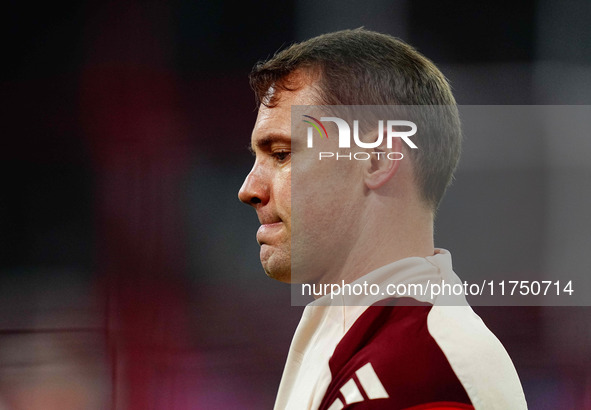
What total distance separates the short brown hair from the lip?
0.72 ft

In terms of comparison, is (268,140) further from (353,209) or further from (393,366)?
(393,366)

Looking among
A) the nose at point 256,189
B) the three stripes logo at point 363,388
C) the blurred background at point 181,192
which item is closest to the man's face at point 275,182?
the nose at point 256,189

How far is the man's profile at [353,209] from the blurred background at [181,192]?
1.92 ft

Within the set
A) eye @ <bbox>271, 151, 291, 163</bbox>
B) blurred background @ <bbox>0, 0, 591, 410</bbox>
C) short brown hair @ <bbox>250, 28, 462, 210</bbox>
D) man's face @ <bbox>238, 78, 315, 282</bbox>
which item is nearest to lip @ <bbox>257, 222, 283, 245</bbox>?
man's face @ <bbox>238, 78, 315, 282</bbox>

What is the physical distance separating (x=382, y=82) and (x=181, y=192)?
34.9 inches

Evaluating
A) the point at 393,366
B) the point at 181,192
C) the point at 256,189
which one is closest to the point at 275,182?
the point at 256,189

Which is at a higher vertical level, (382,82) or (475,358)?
(382,82)

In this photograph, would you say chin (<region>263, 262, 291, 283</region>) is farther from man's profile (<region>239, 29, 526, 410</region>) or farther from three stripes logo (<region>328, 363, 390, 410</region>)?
three stripes logo (<region>328, 363, 390, 410</region>)

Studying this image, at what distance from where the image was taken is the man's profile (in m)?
1.00

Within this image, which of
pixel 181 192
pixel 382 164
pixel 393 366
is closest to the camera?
pixel 393 366

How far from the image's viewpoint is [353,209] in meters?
1.11

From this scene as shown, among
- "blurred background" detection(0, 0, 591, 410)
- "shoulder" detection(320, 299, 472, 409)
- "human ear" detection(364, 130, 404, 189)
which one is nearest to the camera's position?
"shoulder" detection(320, 299, 472, 409)

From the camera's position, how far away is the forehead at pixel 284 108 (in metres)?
1.10

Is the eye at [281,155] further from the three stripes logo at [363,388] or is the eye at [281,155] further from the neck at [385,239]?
the three stripes logo at [363,388]
